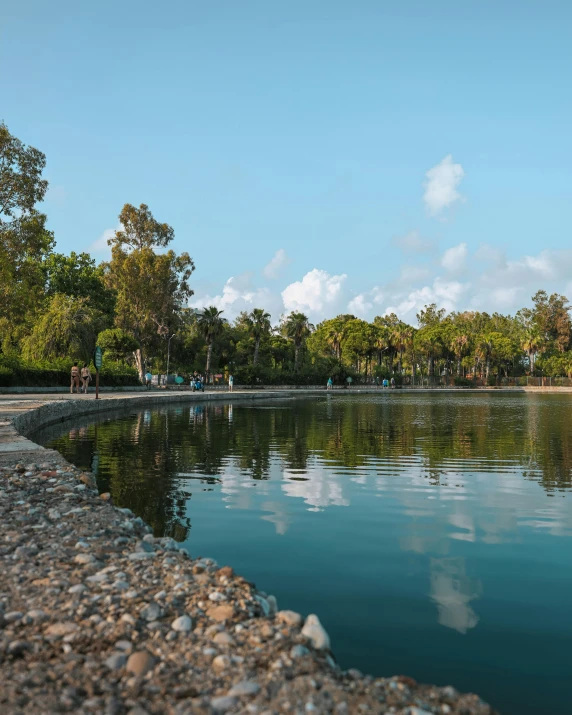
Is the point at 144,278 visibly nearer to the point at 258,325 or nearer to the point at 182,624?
the point at 258,325

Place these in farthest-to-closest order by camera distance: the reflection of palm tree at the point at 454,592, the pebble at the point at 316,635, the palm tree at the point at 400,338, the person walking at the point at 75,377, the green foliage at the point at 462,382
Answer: the green foliage at the point at 462,382 < the palm tree at the point at 400,338 < the person walking at the point at 75,377 < the reflection of palm tree at the point at 454,592 < the pebble at the point at 316,635

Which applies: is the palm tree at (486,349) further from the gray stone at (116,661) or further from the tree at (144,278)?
the gray stone at (116,661)

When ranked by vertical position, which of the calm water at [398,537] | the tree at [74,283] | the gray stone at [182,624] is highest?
the tree at [74,283]

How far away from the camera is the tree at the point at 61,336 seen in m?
50.0

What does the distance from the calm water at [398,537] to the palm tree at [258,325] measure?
66.2 m

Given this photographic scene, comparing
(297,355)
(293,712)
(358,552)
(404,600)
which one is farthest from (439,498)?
(297,355)

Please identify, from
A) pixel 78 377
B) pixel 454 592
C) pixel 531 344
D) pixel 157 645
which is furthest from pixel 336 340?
pixel 157 645

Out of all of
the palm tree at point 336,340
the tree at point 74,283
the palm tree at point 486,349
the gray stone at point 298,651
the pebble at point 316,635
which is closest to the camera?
the gray stone at point 298,651

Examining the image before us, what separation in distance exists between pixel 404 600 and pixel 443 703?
2399mm

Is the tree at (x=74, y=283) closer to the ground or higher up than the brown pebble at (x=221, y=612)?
higher up

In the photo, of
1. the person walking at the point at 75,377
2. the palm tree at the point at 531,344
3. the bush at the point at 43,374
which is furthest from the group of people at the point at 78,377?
the palm tree at the point at 531,344

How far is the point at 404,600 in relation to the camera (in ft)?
18.7

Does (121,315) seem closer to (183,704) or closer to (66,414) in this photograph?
(66,414)

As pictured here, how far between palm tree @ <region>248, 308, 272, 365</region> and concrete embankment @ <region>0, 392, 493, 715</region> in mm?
78701
